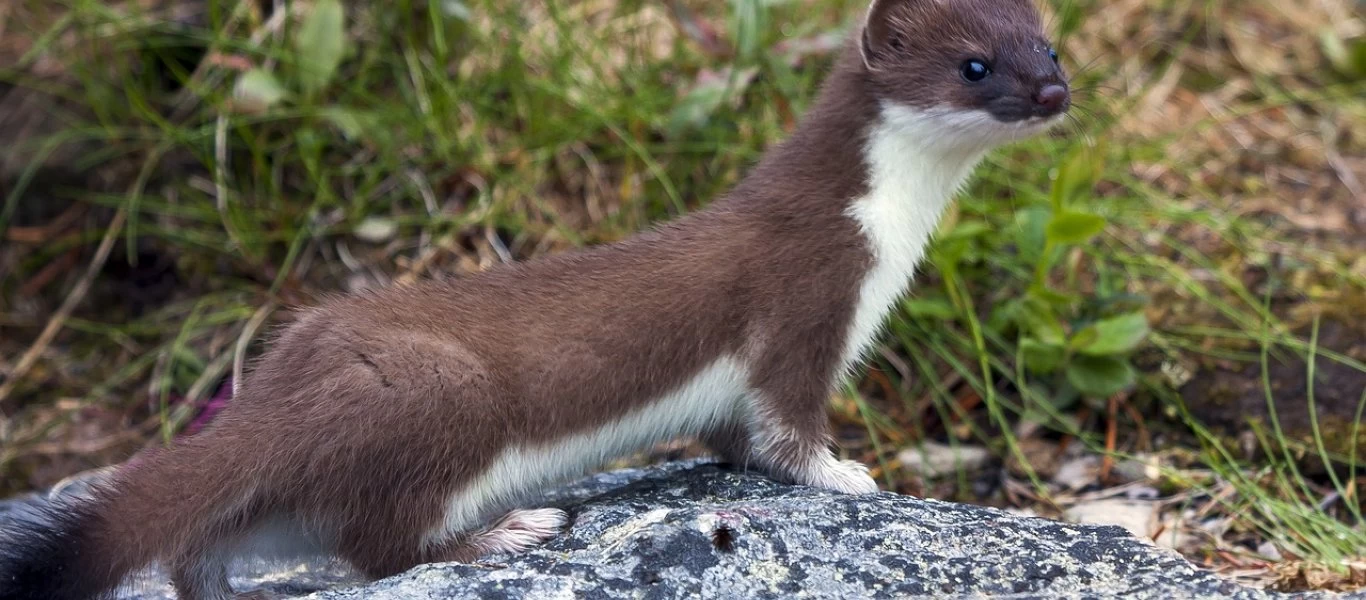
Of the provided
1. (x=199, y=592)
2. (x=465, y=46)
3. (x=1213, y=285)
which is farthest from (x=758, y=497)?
(x=465, y=46)

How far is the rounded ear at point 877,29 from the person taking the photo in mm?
4023

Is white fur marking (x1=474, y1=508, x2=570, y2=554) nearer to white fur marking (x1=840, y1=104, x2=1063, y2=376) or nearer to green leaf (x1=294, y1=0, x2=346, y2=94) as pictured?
white fur marking (x1=840, y1=104, x2=1063, y2=376)

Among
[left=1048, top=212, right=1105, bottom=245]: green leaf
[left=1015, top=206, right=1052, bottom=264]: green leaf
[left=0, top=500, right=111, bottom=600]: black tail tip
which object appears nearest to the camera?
[left=0, top=500, right=111, bottom=600]: black tail tip

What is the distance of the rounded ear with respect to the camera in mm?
4023

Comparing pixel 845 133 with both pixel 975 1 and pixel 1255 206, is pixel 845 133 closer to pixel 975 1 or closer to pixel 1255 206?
pixel 975 1

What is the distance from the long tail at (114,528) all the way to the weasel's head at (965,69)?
6.92 feet

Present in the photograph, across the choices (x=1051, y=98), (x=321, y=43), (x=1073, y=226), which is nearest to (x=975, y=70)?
(x=1051, y=98)

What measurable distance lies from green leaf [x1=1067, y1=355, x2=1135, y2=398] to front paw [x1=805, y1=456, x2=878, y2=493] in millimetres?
1492

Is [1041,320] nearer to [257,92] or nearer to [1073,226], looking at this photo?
[1073,226]

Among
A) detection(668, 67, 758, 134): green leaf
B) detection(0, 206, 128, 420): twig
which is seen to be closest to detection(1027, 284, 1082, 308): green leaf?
detection(668, 67, 758, 134): green leaf

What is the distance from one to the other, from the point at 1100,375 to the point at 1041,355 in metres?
0.22

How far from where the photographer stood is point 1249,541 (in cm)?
453

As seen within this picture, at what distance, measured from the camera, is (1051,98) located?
3.76m

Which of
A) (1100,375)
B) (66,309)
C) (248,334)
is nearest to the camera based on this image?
(1100,375)
